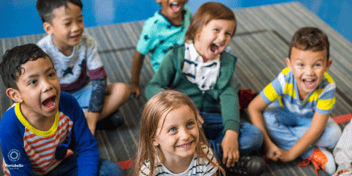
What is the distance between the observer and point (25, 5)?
2.96 m

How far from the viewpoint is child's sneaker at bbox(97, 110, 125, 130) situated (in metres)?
1.64

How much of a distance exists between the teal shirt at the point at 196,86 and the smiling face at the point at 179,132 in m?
0.42

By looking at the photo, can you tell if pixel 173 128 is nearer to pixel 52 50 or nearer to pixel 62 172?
pixel 62 172

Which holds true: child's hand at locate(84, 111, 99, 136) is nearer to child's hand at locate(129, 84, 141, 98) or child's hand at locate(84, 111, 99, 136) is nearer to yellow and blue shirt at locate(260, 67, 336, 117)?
child's hand at locate(129, 84, 141, 98)

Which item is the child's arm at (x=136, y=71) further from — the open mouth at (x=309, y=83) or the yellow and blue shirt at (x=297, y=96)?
the open mouth at (x=309, y=83)

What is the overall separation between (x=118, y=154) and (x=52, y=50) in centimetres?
52

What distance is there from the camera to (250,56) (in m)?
2.20

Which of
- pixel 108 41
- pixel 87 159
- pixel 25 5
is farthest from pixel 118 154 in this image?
pixel 25 5

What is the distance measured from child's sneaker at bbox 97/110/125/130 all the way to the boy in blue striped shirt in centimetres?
60

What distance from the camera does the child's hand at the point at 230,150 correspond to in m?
1.38

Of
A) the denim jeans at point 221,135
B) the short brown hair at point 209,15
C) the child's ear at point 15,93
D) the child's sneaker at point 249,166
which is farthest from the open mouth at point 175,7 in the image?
the child's ear at point 15,93

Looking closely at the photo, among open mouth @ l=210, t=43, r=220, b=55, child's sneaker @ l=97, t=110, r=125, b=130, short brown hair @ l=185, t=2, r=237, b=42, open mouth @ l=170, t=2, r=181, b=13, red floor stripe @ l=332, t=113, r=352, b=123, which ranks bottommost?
red floor stripe @ l=332, t=113, r=352, b=123

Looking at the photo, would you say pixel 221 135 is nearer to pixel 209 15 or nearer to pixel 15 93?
pixel 209 15

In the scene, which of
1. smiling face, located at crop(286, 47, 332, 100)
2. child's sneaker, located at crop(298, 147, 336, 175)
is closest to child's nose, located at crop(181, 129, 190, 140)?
smiling face, located at crop(286, 47, 332, 100)
